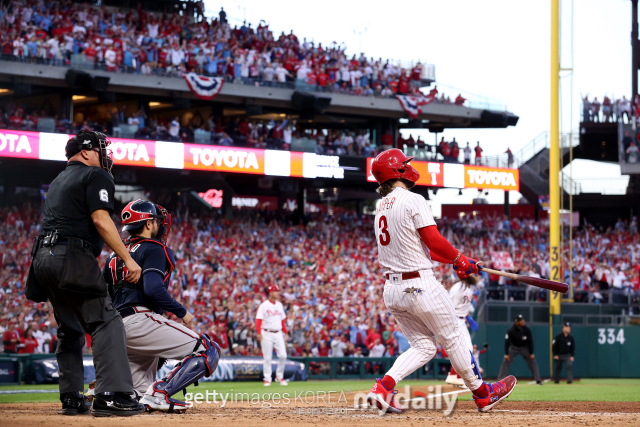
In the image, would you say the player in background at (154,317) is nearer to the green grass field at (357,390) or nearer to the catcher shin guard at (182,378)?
the catcher shin guard at (182,378)

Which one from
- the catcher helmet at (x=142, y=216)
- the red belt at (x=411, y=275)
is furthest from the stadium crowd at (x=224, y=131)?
the red belt at (x=411, y=275)

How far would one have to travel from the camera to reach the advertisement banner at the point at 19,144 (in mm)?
21531

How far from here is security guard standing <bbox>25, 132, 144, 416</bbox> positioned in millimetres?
5266

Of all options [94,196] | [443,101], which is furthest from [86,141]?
[443,101]

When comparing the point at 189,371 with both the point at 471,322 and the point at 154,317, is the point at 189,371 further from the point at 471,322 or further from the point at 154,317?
the point at 471,322

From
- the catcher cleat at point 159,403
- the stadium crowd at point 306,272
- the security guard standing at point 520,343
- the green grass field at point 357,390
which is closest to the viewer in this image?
the catcher cleat at point 159,403

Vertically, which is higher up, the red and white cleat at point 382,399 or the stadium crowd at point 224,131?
the stadium crowd at point 224,131

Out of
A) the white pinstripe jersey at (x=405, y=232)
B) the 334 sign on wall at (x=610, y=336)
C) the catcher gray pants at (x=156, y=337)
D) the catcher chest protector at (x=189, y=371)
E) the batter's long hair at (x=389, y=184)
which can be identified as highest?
the batter's long hair at (x=389, y=184)

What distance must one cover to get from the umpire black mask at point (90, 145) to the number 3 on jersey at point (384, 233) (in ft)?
7.15

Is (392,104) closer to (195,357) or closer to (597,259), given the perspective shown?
(597,259)

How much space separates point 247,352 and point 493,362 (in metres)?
6.41

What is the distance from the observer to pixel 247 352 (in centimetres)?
1808

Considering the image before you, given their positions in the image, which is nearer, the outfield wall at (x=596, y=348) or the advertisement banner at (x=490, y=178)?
the outfield wall at (x=596, y=348)

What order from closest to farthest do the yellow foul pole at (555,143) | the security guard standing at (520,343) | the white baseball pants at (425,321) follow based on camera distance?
the white baseball pants at (425,321), the security guard standing at (520,343), the yellow foul pole at (555,143)
